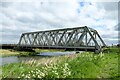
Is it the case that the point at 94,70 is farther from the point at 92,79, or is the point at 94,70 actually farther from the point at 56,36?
the point at 56,36

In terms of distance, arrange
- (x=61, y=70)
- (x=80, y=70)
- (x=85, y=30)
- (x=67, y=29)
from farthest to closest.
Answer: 1. (x=67, y=29)
2. (x=85, y=30)
3. (x=80, y=70)
4. (x=61, y=70)

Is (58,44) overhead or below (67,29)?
below

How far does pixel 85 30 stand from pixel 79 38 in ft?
18.0

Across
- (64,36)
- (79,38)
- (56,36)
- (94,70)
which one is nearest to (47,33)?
(56,36)

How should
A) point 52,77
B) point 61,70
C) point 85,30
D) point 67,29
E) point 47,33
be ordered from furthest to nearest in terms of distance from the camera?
1. point 47,33
2. point 67,29
3. point 85,30
4. point 61,70
5. point 52,77

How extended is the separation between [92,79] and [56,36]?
96.4 metres

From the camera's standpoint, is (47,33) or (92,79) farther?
(47,33)

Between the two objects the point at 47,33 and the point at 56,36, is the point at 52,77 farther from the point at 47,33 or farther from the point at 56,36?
the point at 47,33

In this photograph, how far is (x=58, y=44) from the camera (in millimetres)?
105000

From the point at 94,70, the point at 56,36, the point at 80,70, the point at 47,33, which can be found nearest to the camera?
the point at 80,70

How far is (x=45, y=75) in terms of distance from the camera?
12.8 m

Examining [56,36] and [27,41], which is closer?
[56,36]

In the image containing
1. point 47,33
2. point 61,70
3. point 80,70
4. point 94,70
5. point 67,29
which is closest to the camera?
point 61,70

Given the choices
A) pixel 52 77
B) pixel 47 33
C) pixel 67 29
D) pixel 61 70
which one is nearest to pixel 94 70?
pixel 61 70
